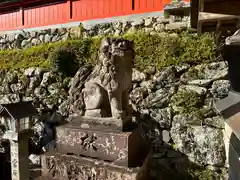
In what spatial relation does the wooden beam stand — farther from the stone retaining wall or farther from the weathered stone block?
the stone retaining wall

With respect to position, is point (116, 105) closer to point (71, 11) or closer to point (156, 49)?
point (156, 49)

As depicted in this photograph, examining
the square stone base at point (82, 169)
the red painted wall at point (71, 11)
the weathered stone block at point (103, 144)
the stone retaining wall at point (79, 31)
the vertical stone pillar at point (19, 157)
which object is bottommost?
the vertical stone pillar at point (19, 157)

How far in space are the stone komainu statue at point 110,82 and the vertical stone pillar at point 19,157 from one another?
1941 mm

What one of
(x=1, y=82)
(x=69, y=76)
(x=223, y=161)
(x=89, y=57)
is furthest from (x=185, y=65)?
(x=1, y=82)

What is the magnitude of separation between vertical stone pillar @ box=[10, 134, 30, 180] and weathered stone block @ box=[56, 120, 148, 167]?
60.0 inches

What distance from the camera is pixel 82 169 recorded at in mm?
2828

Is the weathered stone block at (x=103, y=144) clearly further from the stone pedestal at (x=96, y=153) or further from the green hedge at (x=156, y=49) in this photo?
the green hedge at (x=156, y=49)

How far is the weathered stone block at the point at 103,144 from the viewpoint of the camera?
2.74 meters

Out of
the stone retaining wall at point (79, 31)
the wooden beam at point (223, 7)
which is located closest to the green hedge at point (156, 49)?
the stone retaining wall at point (79, 31)

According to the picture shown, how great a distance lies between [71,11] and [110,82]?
6.34m

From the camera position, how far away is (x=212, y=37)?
5.54 m

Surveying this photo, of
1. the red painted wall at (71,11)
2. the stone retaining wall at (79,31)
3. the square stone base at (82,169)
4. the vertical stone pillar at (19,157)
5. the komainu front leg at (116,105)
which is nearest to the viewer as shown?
the square stone base at (82,169)

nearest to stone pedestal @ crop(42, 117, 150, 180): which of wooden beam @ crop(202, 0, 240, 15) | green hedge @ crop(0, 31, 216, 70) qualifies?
wooden beam @ crop(202, 0, 240, 15)

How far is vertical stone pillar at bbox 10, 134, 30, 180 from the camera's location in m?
4.22
